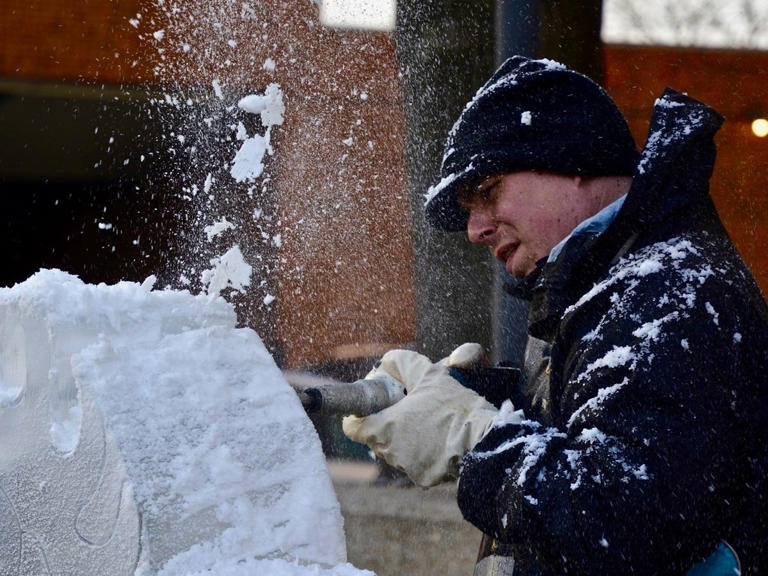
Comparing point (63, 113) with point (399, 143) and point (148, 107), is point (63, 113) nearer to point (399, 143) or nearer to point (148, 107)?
point (148, 107)

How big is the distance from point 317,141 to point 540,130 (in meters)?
2.85

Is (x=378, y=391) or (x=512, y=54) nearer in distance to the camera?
(x=378, y=391)

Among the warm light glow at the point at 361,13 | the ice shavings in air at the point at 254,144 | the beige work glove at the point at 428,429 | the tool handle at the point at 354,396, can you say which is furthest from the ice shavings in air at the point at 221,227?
the beige work glove at the point at 428,429

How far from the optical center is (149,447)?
1.44 meters

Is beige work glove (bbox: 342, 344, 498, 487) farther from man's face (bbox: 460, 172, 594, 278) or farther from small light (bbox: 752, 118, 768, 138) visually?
small light (bbox: 752, 118, 768, 138)

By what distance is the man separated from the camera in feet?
4.49

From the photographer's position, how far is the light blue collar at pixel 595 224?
5.50ft

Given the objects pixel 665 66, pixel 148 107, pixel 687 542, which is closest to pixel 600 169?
pixel 687 542

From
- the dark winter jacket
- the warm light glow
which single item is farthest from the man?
the warm light glow

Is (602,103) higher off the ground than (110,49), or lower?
lower

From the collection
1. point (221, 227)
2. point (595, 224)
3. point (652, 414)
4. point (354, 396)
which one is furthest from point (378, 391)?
point (221, 227)

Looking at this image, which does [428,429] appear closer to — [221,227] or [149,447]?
[149,447]

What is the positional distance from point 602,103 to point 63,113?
454 cm

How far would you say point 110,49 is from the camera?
5172mm
